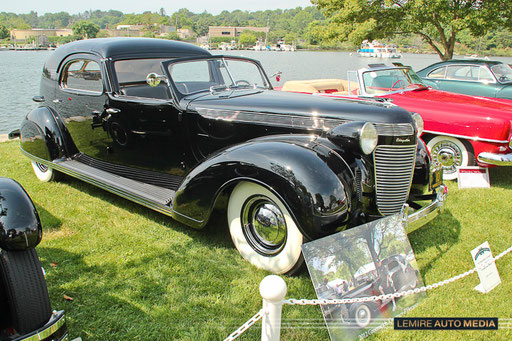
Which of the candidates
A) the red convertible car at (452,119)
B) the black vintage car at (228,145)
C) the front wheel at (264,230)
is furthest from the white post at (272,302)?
the red convertible car at (452,119)

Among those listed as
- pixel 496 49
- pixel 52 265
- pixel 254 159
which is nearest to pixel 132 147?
pixel 52 265

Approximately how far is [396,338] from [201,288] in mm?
1520

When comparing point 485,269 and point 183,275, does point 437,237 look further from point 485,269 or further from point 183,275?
→ point 183,275

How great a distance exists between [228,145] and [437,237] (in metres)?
2.41

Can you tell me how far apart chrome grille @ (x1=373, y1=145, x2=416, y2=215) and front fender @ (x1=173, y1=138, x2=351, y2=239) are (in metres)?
0.51

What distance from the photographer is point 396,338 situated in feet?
8.72

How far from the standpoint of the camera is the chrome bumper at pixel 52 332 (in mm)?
1961

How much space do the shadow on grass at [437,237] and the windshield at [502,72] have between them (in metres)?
6.54

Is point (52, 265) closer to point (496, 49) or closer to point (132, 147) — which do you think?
point (132, 147)

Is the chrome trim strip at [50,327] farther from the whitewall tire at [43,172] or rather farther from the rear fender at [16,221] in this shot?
the whitewall tire at [43,172]

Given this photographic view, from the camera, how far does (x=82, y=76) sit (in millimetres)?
5152

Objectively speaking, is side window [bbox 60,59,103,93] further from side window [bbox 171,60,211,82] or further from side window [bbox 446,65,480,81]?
side window [bbox 446,65,480,81]

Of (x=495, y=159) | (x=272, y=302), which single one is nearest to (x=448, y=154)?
(x=495, y=159)

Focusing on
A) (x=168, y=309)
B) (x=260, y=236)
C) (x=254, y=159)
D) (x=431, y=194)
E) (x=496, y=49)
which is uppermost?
(x=496, y=49)
